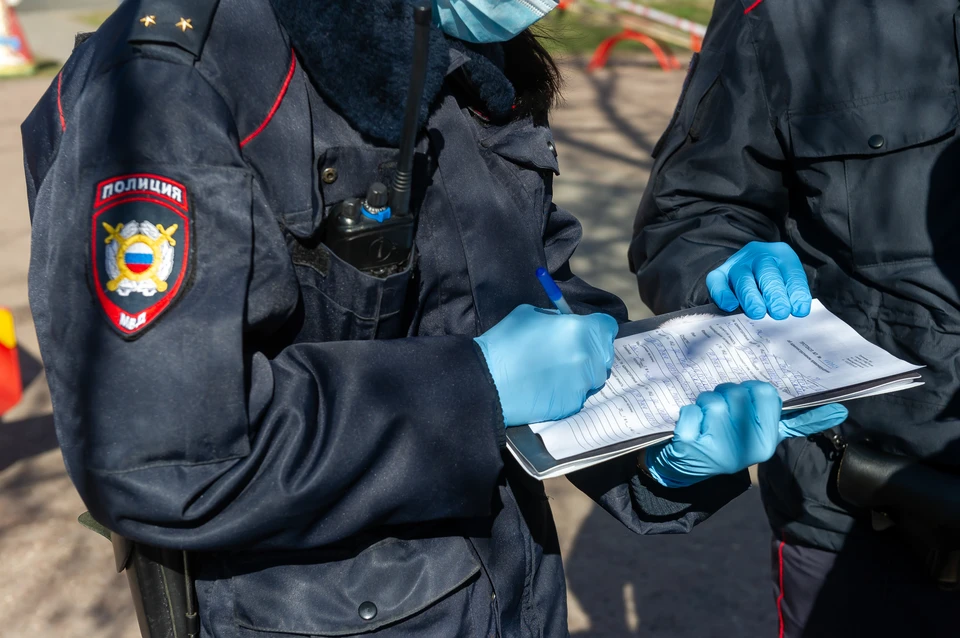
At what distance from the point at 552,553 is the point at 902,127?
1.03 m

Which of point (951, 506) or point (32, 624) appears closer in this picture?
point (951, 506)

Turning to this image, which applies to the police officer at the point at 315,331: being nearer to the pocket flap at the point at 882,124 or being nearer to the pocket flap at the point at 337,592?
the pocket flap at the point at 337,592

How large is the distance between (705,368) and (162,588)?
86 cm

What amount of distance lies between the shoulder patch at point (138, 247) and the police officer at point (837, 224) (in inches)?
40.2

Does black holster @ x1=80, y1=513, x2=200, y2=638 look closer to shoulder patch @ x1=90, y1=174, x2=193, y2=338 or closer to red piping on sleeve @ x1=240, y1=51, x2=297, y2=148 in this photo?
shoulder patch @ x1=90, y1=174, x2=193, y2=338

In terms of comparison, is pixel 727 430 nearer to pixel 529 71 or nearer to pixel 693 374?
pixel 693 374

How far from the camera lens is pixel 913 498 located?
1.73 metres

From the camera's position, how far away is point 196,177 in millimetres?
1063

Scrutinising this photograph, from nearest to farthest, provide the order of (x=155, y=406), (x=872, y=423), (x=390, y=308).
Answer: (x=155, y=406)
(x=390, y=308)
(x=872, y=423)

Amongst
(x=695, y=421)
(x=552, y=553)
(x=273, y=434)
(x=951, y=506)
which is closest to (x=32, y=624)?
(x=552, y=553)

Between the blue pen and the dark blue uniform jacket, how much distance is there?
50 cm

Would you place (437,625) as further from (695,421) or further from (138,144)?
(138,144)

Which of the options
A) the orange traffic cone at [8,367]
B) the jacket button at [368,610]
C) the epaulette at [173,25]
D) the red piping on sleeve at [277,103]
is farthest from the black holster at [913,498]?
the orange traffic cone at [8,367]

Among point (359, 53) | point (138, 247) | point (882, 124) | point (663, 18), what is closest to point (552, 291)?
point (359, 53)
